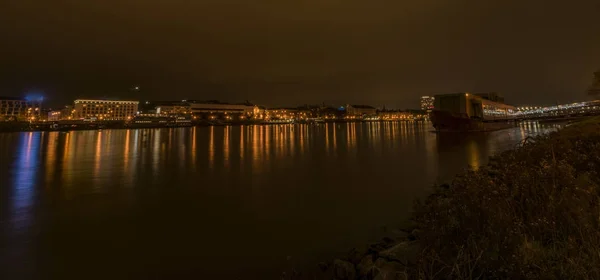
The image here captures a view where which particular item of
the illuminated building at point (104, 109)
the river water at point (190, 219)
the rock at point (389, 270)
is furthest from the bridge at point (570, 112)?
the illuminated building at point (104, 109)

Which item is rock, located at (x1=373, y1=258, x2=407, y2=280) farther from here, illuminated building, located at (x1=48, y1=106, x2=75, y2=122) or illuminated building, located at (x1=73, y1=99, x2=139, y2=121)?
illuminated building, located at (x1=48, y1=106, x2=75, y2=122)

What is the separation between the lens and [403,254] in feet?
17.5

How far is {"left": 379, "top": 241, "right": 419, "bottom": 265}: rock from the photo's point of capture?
5060 millimetres

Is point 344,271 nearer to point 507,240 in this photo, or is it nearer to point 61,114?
point 507,240

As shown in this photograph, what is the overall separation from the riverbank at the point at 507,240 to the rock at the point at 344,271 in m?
0.02

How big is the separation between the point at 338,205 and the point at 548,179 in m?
6.18

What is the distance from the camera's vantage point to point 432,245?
4648 mm

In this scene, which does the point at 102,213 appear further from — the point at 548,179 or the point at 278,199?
the point at 548,179

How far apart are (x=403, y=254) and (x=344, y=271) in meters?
1.11

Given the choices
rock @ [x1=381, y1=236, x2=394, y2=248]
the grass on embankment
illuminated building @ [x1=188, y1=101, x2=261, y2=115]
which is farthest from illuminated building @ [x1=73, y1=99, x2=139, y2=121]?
the grass on embankment

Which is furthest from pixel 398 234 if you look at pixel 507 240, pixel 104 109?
pixel 104 109

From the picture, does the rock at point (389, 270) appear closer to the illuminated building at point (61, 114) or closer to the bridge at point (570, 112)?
the bridge at point (570, 112)

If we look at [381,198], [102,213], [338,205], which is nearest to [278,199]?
[338,205]

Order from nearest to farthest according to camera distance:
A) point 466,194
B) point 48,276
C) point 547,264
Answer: point 547,264, point 48,276, point 466,194
